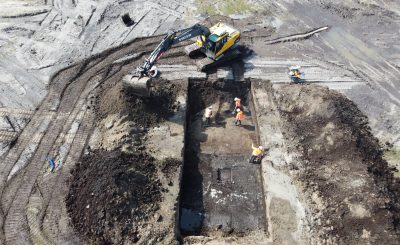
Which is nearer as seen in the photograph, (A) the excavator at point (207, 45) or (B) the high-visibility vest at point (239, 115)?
(B) the high-visibility vest at point (239, 115)

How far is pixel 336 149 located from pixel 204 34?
7.28 metres

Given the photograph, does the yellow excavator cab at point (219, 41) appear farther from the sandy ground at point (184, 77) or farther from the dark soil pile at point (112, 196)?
the dark soil pile at point (112, 196)

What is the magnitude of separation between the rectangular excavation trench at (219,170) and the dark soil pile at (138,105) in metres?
1.36

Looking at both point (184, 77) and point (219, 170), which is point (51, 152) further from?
point (184, 77)

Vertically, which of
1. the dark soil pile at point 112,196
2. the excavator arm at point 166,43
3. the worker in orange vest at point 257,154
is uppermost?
the excavator arm at point 166,43

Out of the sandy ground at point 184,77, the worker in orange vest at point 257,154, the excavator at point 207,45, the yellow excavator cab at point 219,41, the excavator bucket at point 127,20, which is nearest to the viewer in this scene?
the sandy ground at point 184,77

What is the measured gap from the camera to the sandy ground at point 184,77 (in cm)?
1081

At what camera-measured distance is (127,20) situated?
18016mm

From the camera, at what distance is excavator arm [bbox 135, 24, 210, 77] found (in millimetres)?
13305

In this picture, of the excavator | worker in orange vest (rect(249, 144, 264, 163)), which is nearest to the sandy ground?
worker in orange vest (rect(249, 144, 264, 163))

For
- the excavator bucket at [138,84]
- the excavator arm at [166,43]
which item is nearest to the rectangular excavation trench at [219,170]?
the excavator arm at [166,43]

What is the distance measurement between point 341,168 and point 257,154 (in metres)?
2.91

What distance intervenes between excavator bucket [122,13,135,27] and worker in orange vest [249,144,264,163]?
9559 millimetres

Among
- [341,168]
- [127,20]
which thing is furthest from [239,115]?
[127,20]
